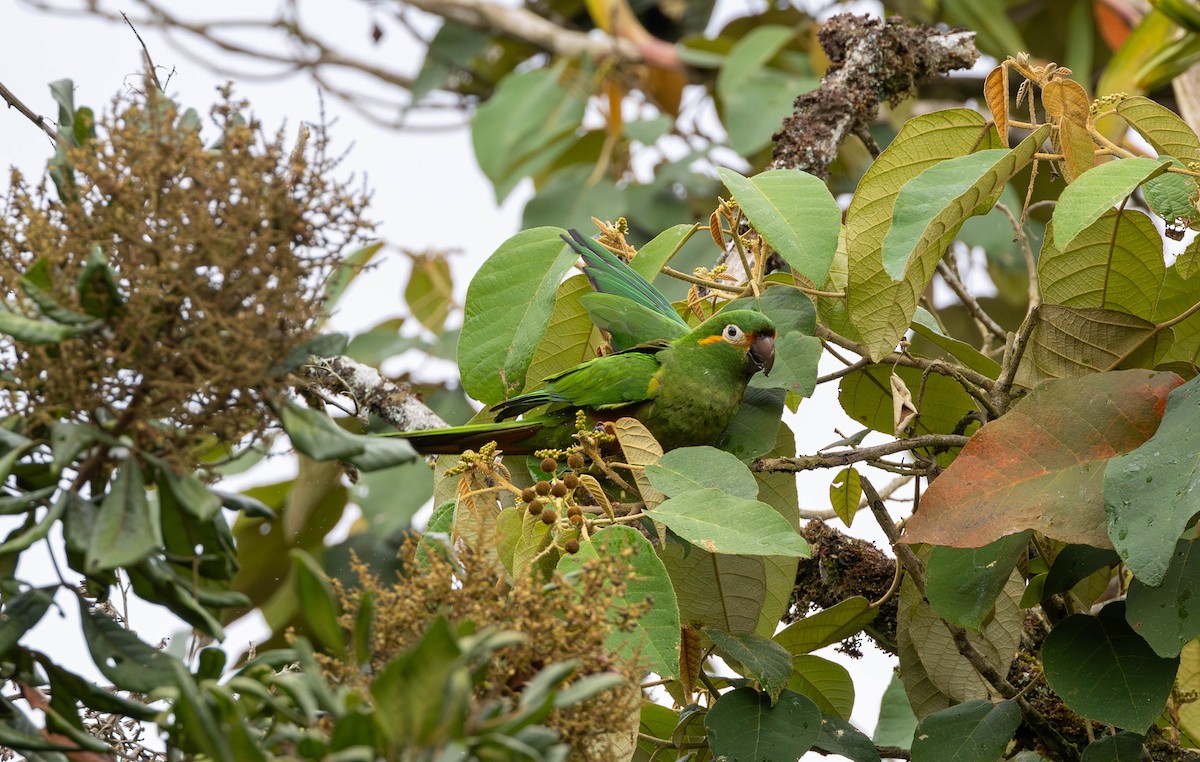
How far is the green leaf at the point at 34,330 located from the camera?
38.9 inches

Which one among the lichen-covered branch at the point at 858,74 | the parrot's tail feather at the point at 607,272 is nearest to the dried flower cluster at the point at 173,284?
the parrot's tail feather at the point at 607,272

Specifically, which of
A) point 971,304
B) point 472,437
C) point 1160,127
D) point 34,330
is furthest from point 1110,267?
point 34,330

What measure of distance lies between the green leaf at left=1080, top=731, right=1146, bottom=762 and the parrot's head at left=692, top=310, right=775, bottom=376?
0.80 m

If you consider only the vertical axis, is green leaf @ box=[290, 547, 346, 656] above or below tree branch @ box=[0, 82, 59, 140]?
below

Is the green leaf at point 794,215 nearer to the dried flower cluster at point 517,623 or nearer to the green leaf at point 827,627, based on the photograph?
the green leaf at point 827,627

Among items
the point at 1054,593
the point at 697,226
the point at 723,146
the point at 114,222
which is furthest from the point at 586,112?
the point at 114,222

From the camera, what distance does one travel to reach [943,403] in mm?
1991

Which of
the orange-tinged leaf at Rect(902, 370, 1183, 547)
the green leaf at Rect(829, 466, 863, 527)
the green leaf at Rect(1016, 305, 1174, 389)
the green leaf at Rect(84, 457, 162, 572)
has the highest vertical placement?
the green leaf at Rect(84, 457, 162, 572)

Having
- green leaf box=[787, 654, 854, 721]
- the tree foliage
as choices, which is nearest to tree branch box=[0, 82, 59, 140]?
the tree foliage

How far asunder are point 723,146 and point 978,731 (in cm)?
312

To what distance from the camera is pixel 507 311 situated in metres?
1.92

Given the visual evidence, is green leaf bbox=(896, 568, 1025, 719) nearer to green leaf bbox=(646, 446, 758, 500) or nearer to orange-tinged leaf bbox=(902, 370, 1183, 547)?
orange-tinged leaf bbox=(902, 370, 1183, 547)

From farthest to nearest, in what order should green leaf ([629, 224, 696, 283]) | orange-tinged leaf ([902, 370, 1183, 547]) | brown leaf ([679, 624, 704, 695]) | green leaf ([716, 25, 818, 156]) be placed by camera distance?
green leaf ([716, 25, 818, 156]) → green leaf ([629, 224, 696, 283]) → brown leaf ([679, 624, 704, 695]) → orange-tinged leaf ([902, 370, 1183, 547])

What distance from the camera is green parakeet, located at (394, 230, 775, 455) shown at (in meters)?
2.04
